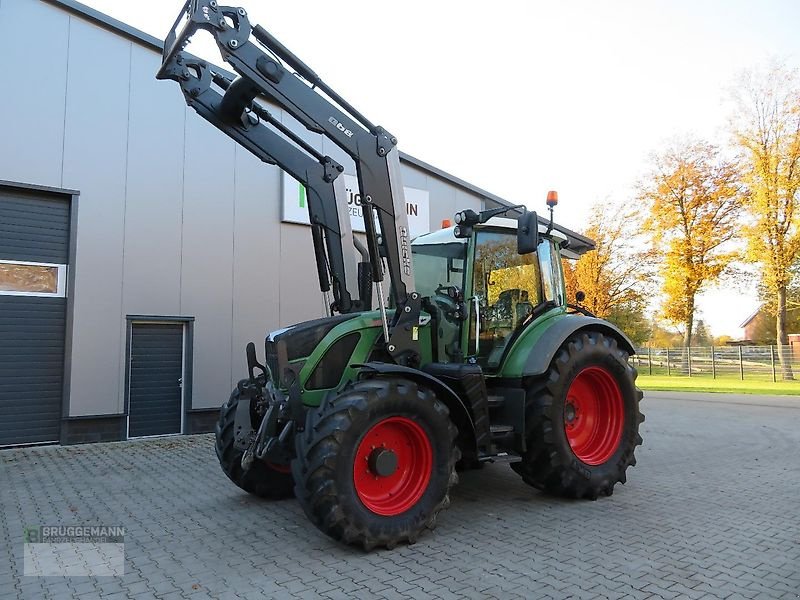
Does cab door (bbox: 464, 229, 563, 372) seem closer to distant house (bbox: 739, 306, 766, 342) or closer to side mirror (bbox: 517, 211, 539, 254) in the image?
side mirror (bbox: 517, 211, 539, 254)

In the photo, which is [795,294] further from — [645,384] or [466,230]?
[466,230]

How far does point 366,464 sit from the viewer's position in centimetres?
451

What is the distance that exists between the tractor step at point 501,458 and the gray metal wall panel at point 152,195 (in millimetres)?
6504

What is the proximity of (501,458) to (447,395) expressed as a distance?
0.85 meters

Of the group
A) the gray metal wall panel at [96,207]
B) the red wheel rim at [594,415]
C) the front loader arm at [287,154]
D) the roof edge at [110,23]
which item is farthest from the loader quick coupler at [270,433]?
the roof edge at [110,23]

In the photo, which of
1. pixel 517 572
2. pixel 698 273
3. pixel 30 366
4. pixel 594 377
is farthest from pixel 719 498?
pixel 698 273

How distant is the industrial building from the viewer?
8.77 metres

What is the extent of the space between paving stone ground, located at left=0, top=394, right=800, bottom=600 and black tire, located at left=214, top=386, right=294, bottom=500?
15 cm

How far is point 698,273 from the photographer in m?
25.0

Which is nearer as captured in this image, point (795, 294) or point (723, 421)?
point (723, 421)

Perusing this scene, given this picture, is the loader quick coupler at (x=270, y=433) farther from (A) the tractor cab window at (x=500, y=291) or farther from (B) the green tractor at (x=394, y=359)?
(A) the tractor cab window at (x=500, y=291)

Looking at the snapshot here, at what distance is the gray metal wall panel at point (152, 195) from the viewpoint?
31.1ft

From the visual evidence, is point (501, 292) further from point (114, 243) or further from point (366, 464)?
point (114, 243)

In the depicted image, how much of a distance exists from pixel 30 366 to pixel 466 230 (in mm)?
7039
